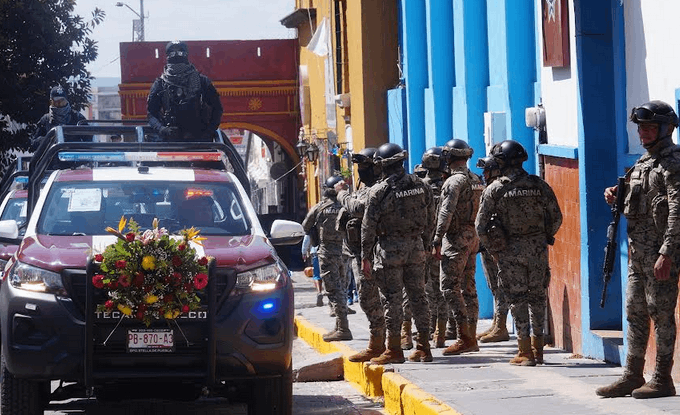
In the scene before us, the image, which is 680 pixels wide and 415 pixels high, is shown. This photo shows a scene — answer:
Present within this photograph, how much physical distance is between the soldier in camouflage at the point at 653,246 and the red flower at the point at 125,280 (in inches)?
127

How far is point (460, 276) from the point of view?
13.5 meters

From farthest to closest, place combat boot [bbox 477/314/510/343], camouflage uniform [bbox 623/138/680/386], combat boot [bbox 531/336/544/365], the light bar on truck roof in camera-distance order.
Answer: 1. combat boot [bbox 477/314/510/343]
2. combat boot [bbox 531/336/544/365]
3. the light bar on truck roof
4. camouflage uniform [bbox 623/138/680/386]

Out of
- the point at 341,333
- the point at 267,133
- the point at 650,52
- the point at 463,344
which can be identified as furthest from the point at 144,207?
the point at 267,133

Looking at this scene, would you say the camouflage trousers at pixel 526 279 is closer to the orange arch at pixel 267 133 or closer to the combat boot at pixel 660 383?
the combat boot at pixel 660 383

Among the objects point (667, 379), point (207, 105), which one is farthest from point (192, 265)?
point (207, 105)

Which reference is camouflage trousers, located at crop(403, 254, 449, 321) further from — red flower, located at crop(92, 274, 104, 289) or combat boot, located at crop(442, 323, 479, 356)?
red flower, located at crop(92, 274, 104, 289)

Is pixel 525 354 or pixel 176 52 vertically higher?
pixel 176 52

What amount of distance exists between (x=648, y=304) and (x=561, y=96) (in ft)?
16.3

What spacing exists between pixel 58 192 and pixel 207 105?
178 inches

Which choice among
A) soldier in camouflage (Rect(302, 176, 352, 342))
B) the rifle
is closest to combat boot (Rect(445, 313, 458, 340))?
soldier in camouflage (Rect(302, 176, 352, 342))

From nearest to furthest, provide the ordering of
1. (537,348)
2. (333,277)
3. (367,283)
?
(537,348), (367,283), (333,277)

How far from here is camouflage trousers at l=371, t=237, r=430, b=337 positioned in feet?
39.8

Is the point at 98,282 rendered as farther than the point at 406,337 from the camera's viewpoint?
No

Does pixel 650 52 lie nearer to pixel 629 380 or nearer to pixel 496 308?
pixel 629 380
